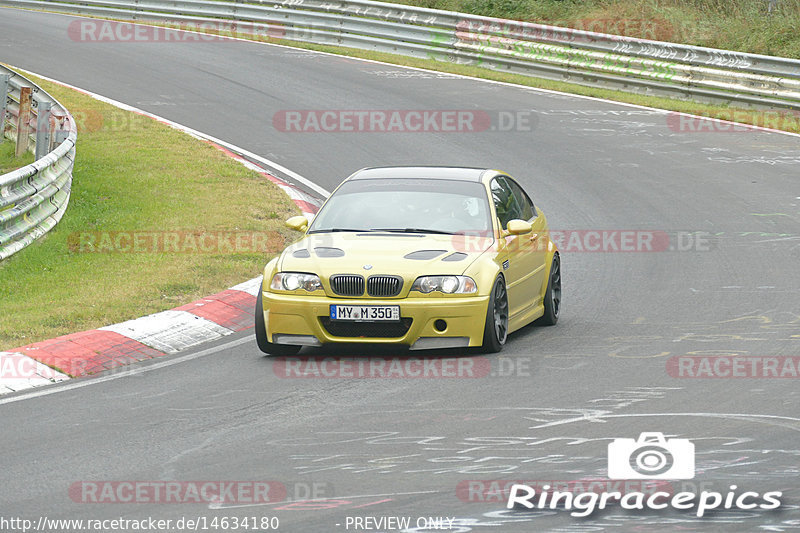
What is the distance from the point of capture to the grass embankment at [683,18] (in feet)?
88.4

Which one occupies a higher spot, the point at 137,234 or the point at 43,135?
the point at 43,135

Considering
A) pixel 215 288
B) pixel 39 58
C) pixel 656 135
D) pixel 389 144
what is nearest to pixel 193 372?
pixel 215 288

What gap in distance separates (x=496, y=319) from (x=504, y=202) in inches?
65.2

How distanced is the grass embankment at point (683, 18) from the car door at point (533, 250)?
50.8ft

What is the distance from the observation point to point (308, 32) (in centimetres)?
3155

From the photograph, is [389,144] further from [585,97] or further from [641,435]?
[641,435]

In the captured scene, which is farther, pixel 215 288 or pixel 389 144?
pixel 389 144

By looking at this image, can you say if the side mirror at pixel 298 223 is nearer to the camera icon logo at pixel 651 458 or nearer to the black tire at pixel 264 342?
the black tire at pixel 264 342

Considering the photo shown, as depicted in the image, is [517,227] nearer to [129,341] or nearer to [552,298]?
[552,298]

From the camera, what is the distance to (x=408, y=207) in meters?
11.1

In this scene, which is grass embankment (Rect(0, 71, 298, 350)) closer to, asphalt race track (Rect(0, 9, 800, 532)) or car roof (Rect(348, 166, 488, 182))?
asphalt race track (Rect(0, 9, 800, 532))

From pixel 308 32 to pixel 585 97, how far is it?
8.96m

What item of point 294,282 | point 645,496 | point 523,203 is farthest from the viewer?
point 523,203

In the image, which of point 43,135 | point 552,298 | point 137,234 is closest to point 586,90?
point 43,135
